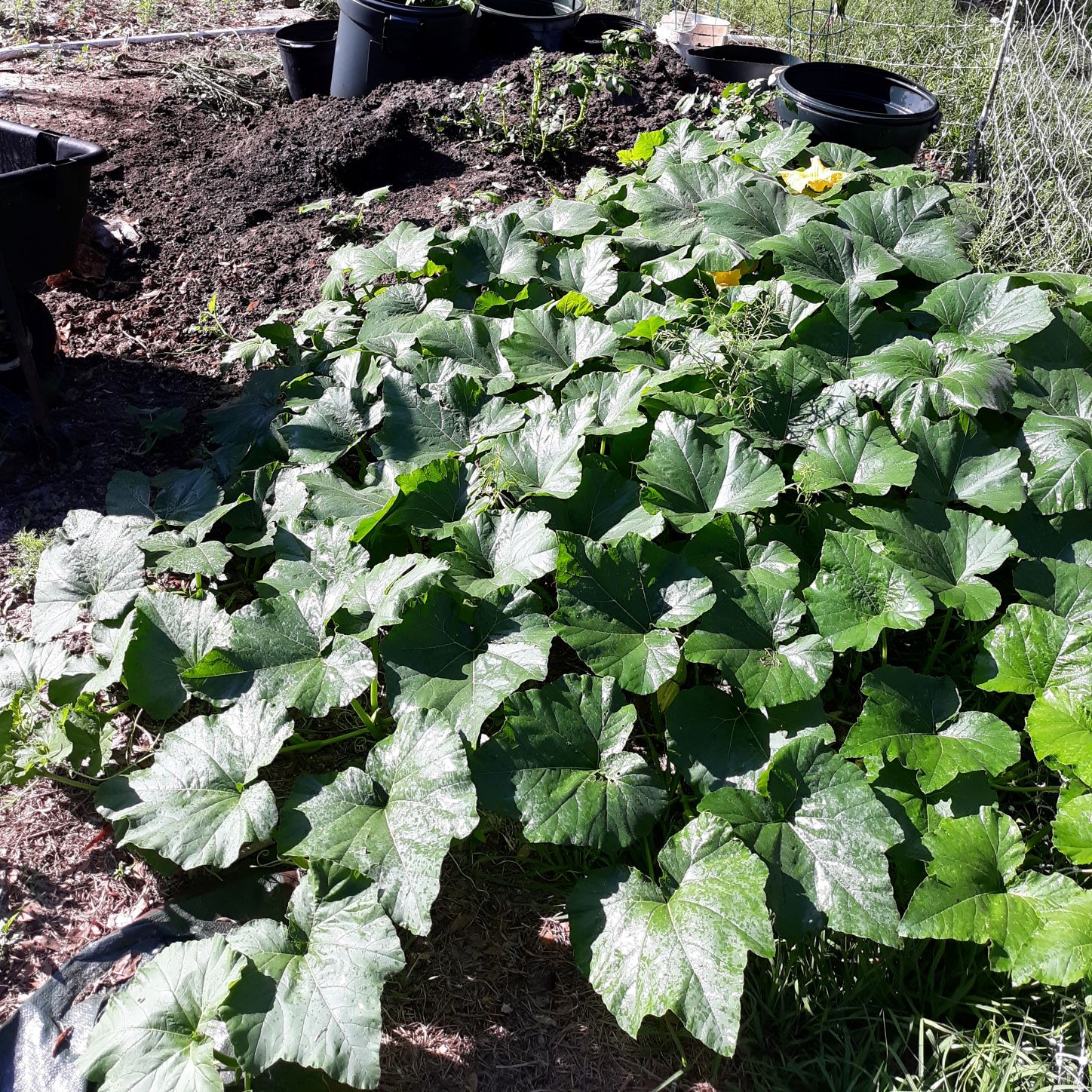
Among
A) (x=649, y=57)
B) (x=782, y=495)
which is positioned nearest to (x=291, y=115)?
(x=649, y=57)

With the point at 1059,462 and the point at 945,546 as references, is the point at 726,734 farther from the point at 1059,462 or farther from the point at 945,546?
the point at 1059,462

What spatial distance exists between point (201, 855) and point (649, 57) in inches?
182

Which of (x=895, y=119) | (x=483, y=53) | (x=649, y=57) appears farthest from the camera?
(x=483, y=53)

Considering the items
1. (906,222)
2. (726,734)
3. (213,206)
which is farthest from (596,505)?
(213,206)

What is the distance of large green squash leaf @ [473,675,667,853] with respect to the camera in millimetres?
1724

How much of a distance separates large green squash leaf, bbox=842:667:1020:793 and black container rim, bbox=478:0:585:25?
476 centimetres

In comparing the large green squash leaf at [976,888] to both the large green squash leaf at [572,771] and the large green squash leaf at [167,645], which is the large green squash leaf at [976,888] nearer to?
the large green squash leaf at [572,771]

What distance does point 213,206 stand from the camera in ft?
13.9

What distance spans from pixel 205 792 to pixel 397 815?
1.33ft

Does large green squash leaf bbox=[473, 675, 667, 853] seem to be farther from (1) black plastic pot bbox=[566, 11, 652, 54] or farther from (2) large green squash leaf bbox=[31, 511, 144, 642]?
(1) black plastic pot bbox=[566, 11, 652, 54]

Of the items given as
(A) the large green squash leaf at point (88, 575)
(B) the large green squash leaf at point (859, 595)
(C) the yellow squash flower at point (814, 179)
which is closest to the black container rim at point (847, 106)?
(C) the yellow squash flower at point (814, 179)

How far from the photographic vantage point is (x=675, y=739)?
1.87 meters

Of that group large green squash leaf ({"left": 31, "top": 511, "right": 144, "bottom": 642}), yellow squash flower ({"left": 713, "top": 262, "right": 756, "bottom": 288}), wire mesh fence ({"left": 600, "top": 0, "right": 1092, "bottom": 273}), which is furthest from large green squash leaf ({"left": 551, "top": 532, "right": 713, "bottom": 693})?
wire mesh fence ({"left": 600, "top": 0, "right": 1092, "bottom": 273})

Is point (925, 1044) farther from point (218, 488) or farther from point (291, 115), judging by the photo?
point (291, 115)
